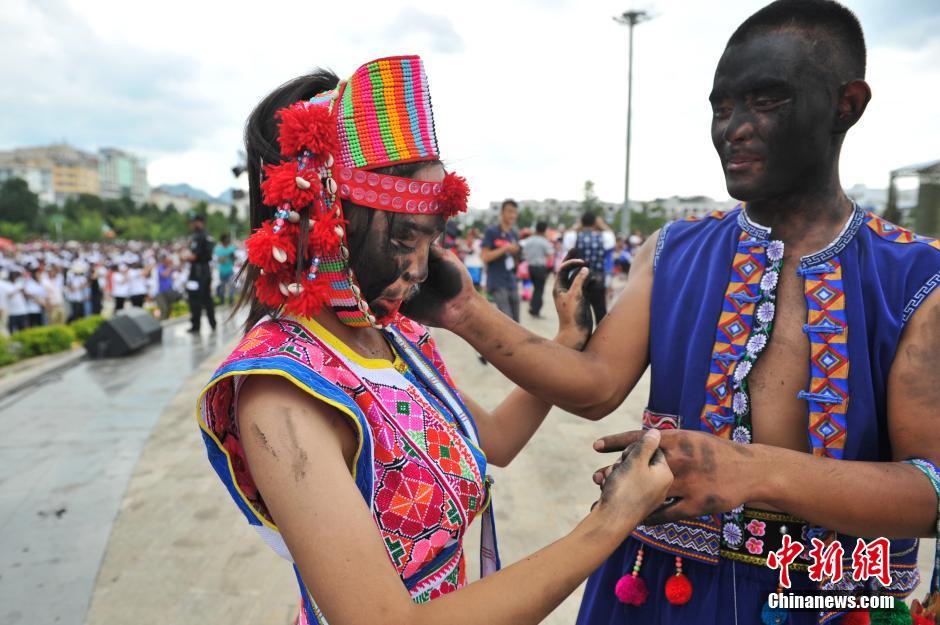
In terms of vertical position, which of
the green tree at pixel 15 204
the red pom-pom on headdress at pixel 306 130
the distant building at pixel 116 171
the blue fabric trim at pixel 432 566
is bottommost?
the blue fabric trim at pixel 432 566

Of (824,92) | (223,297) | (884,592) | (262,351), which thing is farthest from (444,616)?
(223,297)

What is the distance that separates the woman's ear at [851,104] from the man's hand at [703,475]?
86 centimetres

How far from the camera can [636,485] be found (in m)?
1.26

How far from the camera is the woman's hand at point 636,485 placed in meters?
1.24

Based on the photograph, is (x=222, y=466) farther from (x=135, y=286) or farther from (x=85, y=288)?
(x=85, y=288)

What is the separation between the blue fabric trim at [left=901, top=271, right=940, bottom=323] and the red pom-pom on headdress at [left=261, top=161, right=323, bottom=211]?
1.38m

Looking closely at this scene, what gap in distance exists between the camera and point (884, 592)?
1.52 meters

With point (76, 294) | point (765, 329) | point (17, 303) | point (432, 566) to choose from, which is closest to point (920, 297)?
point (765, 329)

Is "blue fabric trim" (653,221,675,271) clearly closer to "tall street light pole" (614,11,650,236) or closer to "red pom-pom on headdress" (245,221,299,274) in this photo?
"red pom-pom on headdress" (245,221,299,274)

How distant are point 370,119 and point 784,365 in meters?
1.20

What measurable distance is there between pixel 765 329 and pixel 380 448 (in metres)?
1.03

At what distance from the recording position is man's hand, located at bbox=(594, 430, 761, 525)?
1329mm

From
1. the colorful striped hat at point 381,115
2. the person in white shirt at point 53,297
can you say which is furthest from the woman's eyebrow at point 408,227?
the person in white shirt at point 53,297

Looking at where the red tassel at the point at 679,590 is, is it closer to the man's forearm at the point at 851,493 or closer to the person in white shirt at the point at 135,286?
the man's forearm at the point at 851,493
